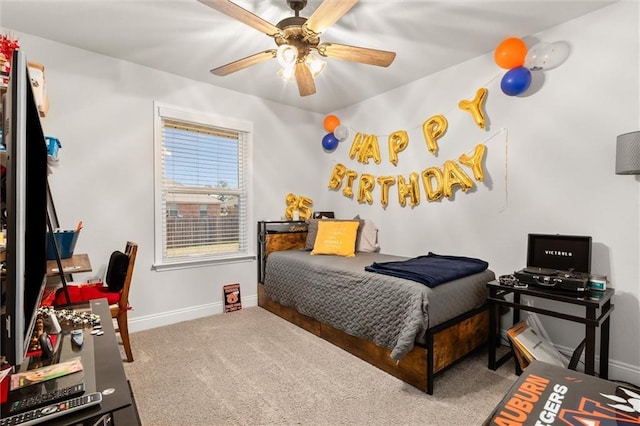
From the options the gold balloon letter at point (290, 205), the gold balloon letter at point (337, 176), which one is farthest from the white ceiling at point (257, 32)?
the gold balloon letter at point (290, 205)

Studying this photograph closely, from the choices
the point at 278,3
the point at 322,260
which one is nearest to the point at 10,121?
the point at 278,3

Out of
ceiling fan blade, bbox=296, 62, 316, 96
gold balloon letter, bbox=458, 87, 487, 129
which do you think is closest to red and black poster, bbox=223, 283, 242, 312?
ceiling fan blade, bbox=296, 62, 316, 96

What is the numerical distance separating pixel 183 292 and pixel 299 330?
4.13 feet

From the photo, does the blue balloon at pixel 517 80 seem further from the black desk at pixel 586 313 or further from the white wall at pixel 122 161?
the white wall at pixel 122 161

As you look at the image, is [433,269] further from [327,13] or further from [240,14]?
[240,14]

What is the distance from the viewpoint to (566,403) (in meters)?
0.81

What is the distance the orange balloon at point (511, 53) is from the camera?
2.29m

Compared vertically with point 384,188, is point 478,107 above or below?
above

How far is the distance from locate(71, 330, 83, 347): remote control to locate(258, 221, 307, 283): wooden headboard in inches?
95.2

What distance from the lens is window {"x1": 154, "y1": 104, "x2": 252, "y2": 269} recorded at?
3.09m

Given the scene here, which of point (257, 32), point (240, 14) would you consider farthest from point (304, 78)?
point (240, 14)

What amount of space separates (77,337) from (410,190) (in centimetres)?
293

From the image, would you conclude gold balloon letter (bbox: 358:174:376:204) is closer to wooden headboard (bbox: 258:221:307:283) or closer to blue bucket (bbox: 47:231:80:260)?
wooden headboard (bbox: 258:221:307:283)

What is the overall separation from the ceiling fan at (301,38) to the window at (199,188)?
1.21 m
